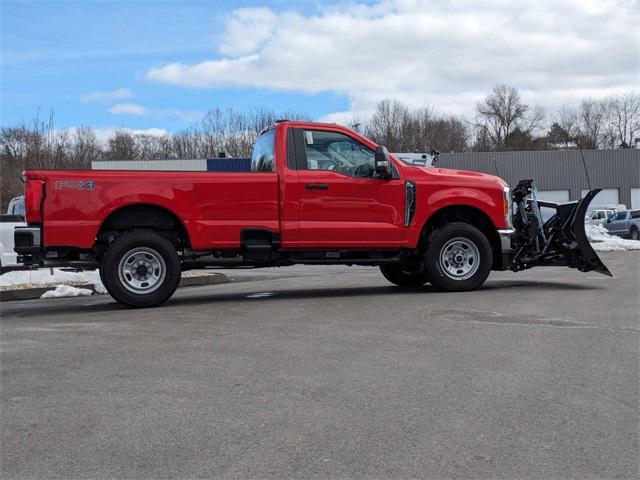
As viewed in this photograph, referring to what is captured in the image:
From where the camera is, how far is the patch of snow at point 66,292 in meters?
11.8

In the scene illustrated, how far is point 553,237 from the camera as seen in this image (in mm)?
11023

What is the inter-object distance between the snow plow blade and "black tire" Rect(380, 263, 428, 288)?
4.70ft

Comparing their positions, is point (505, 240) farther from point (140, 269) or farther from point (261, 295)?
point (140, 269)

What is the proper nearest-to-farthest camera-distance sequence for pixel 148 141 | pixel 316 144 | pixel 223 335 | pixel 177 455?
1. pixel 177 455
2. pixel 223 335
3. pixel 316 144
4. pixel 148 141

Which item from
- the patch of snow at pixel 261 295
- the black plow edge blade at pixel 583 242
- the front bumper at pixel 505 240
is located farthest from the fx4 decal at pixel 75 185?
the black plow edge blade at pixel 583 242

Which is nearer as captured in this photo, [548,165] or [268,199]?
[268,199]

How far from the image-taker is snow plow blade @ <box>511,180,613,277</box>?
10.8m

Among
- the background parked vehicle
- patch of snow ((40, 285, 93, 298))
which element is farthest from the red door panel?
the background parked vehicle

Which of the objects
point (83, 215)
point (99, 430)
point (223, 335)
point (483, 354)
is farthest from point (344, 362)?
point (83, 215)

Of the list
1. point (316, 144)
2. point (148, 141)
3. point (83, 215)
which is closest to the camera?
point (83, 215)

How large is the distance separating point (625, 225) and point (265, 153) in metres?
30.3

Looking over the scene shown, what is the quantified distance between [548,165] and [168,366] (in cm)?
6084

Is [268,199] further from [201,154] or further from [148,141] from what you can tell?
[148,141]

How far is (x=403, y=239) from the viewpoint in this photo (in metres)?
9.93
